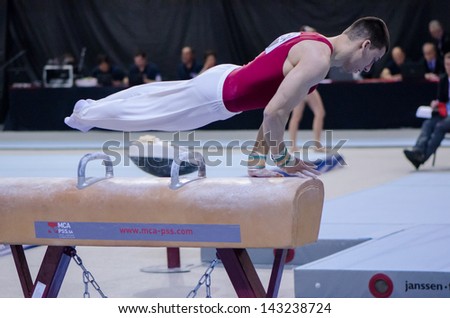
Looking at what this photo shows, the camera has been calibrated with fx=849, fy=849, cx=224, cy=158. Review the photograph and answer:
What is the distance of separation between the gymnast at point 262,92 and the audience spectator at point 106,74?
35.6 ft

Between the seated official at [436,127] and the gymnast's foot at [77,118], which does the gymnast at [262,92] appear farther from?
the seated official at [436,127]

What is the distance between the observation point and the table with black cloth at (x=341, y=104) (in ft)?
46.6

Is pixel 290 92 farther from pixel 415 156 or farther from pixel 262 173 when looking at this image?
pixel 415 156

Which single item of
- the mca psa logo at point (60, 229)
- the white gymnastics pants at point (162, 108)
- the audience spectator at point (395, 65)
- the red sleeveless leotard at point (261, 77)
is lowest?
the audience spectator at point (395, 65)

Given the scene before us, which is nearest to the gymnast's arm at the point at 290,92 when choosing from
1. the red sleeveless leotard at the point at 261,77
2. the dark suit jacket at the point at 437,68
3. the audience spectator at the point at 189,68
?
the red sleeveless leotard at the point at 261,77

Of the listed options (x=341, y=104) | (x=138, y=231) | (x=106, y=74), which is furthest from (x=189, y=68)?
(x=138, y=231)

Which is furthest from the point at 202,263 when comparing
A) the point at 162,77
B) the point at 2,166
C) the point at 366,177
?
the point at 162,77

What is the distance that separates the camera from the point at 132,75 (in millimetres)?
15125

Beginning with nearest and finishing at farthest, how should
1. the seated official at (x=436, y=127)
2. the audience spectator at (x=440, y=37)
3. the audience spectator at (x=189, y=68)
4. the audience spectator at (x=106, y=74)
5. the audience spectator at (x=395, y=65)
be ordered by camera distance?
the seated official at (x=436, y=127)
the audience spectator at (x=440, y=37)
the audience spectator at (x=395, y=65)
the audience spectator at (x=106, y=74)
the audience spectator at (x=189, y=68)

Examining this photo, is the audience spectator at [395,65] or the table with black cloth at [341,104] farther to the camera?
the audience spectator at [395,65]

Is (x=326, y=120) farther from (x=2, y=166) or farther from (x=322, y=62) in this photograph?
(x=322, y=62)

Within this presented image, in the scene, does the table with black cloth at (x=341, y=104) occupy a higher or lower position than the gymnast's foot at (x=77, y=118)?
lower

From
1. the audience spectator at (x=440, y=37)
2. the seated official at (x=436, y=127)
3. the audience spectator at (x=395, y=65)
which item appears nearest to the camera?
the seated official at (x=436, y=127)
